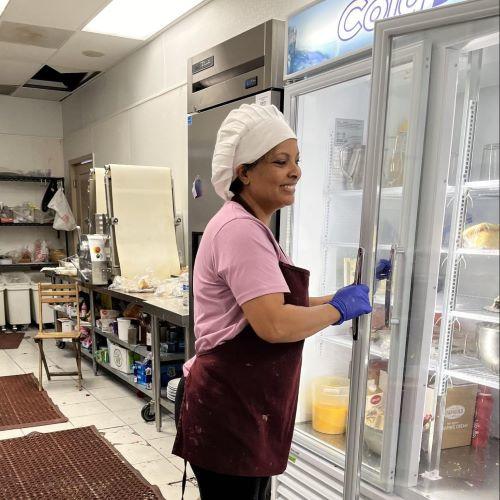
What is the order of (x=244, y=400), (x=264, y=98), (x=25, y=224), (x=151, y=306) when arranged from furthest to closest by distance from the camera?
(x=25, y=224), (x=151, y=306), (x=264, y=98), (x=244, y=400)

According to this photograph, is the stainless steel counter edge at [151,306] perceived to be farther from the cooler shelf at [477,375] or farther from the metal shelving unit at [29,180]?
the metal shelving unit at [29,180]

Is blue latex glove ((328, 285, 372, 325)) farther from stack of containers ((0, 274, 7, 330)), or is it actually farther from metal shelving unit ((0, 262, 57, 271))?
metal shelving unit ((0, 262, 57, 271))

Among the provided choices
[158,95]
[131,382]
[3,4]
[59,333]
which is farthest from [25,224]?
[131,382]

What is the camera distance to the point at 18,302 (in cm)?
662

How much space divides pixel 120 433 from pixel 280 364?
246cm

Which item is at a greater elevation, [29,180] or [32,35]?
[32,35]

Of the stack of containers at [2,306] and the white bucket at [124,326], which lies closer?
the white bucket at [124,326]

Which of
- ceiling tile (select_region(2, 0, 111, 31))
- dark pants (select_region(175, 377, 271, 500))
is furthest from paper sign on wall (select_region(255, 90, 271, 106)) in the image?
ceiling tile (select_region(2, 0, 111, 31))

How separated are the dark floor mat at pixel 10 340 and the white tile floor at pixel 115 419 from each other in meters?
Answer: 0.52

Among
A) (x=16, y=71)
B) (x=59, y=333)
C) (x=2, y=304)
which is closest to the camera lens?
(x=59, y=333)

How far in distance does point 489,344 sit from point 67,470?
2513 millimetres

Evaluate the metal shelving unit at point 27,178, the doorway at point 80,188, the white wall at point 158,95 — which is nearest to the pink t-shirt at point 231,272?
the white wall at point 158,95

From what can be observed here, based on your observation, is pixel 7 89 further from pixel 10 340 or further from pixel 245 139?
pixel 245 139

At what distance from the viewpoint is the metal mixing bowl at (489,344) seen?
1463 mm
